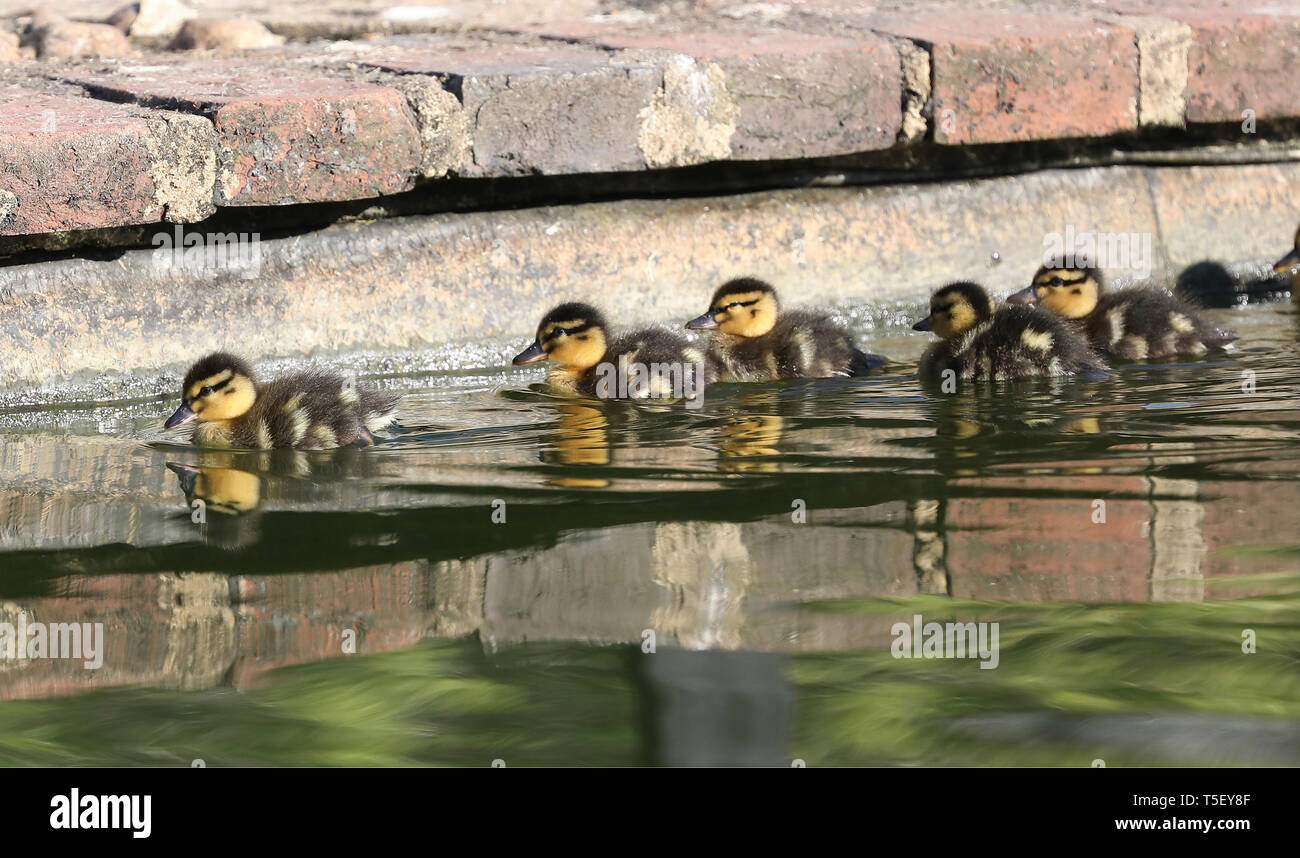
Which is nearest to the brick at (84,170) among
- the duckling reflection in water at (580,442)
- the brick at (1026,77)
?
the duckling reflection in water at (580,442)

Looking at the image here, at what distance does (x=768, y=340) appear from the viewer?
5.03 meters

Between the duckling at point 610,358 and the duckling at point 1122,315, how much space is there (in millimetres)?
Answer: 1194

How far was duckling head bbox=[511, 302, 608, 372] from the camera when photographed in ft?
15.8

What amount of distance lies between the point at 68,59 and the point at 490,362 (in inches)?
75.3

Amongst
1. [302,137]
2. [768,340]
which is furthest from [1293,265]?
[302,137]

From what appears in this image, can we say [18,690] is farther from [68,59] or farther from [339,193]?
[68,59]

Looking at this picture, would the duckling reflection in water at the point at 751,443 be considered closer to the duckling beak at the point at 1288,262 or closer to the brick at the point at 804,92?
the brick at the point at 804,92

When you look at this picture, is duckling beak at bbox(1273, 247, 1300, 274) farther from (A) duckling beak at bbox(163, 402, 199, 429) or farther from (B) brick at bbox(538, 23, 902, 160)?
(A) duckling beak at bbox(163, 402, 199, 429)

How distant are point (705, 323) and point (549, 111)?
0.83 m

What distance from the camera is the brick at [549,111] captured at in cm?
491

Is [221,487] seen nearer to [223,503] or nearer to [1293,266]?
[223,503]

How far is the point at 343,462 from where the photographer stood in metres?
3.86

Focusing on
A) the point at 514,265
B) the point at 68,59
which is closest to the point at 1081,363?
the point at 514,265
